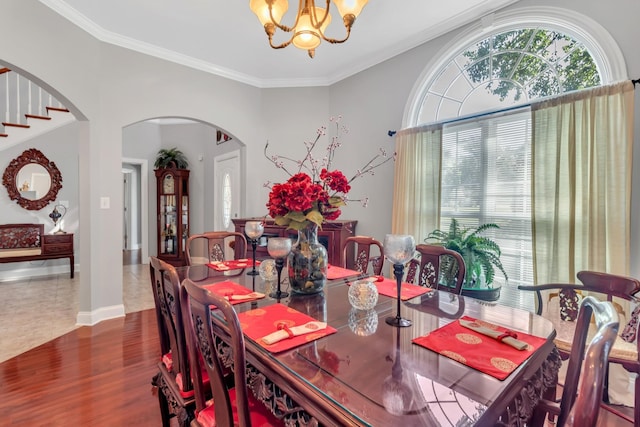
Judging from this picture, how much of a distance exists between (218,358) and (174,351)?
2.20ft

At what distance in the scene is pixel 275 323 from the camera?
1141mm

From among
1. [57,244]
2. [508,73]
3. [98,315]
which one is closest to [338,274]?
[508,73]

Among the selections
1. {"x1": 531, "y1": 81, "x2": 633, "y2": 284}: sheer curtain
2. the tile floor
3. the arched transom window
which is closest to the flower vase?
{"x1": 531, "y1": 81, "x2": 633, "y2": 284}: sheer curtain

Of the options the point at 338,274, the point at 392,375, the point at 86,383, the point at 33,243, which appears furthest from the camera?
the point at 33,243

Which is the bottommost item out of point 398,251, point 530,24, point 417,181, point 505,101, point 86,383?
point 86,383

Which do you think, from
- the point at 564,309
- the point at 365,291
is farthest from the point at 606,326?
the point at 564,309

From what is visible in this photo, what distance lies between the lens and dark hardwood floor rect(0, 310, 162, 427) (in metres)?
1.79

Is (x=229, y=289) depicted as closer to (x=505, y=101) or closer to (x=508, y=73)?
(x=505, y=101)

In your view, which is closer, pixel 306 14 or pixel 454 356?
pixel 454 356

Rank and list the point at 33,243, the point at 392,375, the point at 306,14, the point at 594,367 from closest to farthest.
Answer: the point at 594,367 < the point at 392,375 < the point at 306,14 < the point at 33,243

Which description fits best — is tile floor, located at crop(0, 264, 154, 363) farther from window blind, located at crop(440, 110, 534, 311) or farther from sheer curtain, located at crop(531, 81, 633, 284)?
sheer curtain, located at crop(531, 81, 633, 284)

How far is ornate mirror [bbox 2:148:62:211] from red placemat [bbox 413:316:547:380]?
649 centimetres

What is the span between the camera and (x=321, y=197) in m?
1.43

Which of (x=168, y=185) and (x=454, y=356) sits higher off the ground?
(x=168, y=185)
